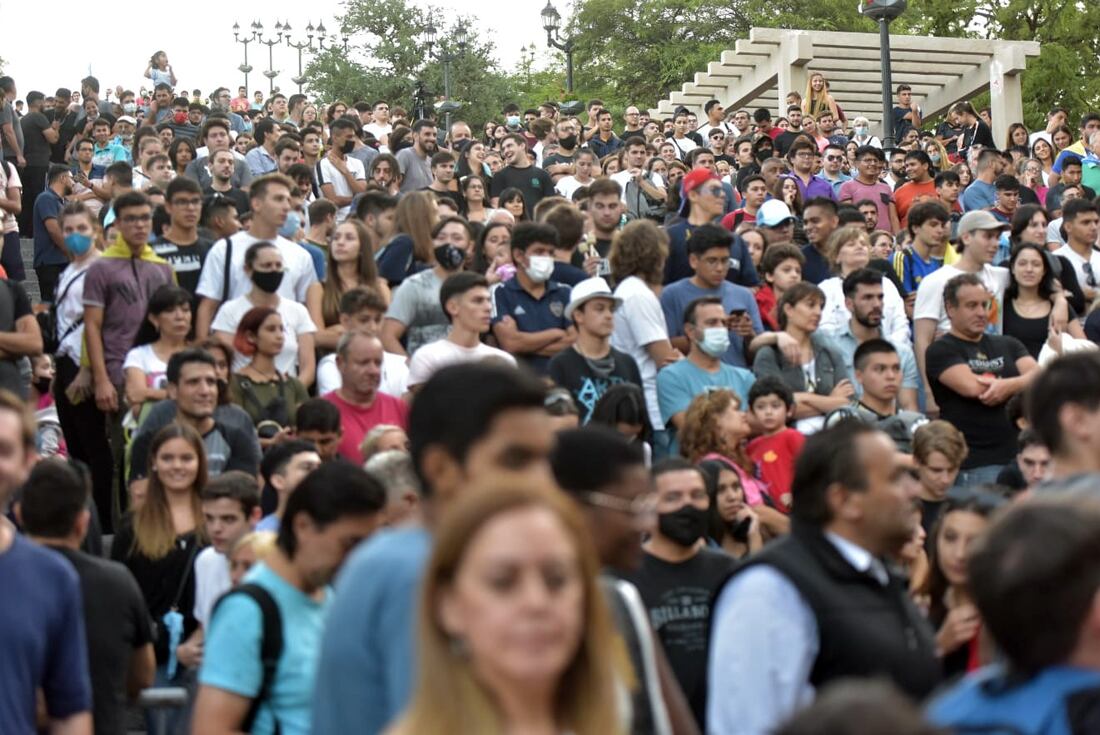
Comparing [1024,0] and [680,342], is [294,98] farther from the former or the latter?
[1024,0]

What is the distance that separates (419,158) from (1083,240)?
26.7ft

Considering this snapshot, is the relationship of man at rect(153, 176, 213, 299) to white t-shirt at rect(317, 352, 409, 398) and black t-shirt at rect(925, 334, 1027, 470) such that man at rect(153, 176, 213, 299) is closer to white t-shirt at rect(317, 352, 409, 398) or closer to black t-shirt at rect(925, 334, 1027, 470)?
white t-shirt at rect(317, 352, 409, 398)

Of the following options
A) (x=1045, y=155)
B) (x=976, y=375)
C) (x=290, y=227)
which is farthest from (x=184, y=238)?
(x=1045, y=155)

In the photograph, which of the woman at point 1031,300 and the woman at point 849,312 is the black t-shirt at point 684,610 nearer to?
the woman at point 849,312

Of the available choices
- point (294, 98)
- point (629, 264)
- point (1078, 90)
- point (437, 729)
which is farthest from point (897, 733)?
point (1078, 90)

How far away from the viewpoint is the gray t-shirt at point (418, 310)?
1204 cm

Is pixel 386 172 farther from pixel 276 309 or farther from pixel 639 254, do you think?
pixel 276 309

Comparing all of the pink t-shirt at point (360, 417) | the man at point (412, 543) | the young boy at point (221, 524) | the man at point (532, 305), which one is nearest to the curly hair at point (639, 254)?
the man at point (532, 305)

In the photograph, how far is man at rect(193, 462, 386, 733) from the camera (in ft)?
16.9

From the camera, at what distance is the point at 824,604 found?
4.58 metres

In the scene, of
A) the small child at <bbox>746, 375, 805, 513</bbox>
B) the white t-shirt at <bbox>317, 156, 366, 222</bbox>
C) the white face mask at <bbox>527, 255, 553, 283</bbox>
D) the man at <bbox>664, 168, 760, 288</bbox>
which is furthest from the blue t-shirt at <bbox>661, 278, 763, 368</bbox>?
the white t-shirt at <bbox>317, 156, 366, 222</bbox>

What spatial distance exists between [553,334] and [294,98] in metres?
16.8

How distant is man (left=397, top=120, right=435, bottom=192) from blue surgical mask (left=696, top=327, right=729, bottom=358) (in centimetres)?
921

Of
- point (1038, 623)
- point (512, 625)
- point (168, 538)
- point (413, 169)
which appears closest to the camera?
point (512, 625)
